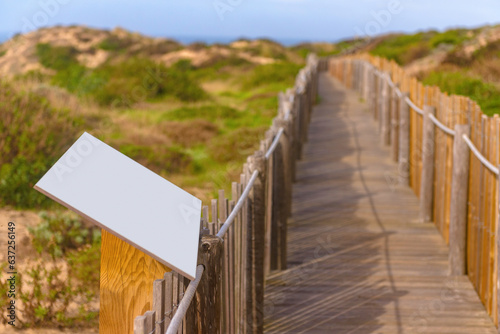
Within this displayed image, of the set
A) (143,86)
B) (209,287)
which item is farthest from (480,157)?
(143,86)

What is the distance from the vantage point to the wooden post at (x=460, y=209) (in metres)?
6.18

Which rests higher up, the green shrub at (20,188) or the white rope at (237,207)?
the white rope at (237,207)

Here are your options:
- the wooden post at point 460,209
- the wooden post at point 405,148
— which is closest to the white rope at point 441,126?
the wooden post at point 460,209

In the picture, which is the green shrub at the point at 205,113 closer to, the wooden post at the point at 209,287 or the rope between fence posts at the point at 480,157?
the rope between fence posts at the point at 480,157

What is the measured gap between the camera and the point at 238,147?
546 inches

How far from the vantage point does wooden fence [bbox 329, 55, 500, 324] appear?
5398 millimetres

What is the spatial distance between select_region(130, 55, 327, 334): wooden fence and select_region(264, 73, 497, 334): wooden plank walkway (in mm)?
479

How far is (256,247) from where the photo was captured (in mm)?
5027

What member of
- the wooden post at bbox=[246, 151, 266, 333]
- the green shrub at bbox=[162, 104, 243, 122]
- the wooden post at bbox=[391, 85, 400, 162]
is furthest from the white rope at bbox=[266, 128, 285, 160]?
the green shrub at bbox=[162, 104, 243, 122]

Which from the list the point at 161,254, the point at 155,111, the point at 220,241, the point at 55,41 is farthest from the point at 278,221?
the point at 55,41

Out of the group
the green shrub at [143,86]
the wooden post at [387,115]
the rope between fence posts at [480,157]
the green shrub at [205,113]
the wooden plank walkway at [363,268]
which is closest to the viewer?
the rope between fence posts at [480,157]

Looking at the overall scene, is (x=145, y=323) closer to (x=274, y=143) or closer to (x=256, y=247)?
(x=256, y=247)

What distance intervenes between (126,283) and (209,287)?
0.57 metres

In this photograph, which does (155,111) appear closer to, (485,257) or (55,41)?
(485,257)
